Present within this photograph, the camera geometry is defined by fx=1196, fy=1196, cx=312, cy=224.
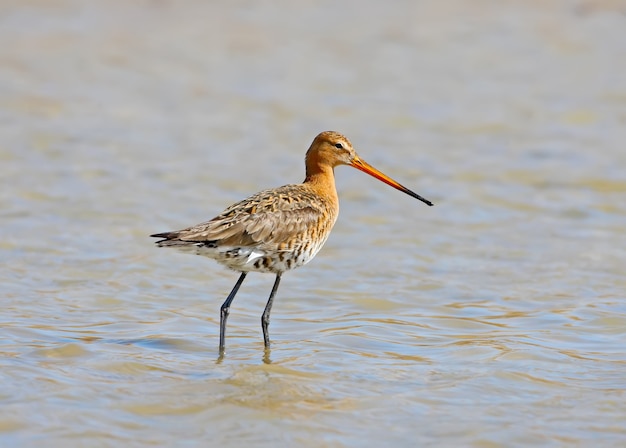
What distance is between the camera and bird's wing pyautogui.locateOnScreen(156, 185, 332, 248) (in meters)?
6.70

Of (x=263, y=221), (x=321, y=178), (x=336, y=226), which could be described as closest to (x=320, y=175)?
(x=321, y=178)

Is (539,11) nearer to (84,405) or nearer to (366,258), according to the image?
(366,258)

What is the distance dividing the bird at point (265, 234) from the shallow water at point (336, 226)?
51 centimetres

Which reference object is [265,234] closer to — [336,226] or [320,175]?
[320,175]

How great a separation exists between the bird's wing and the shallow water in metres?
0.68

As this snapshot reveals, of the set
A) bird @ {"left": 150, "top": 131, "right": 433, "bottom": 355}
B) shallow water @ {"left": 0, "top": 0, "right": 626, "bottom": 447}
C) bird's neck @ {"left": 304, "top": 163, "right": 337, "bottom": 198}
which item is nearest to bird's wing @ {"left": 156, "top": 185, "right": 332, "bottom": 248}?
bird @ {"left": 150, "top": 131, "right": 433, "bottom": 355}

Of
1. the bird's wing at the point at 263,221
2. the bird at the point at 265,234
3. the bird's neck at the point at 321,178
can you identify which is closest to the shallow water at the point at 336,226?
the bird at the point at 265,234

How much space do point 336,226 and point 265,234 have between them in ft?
10.4

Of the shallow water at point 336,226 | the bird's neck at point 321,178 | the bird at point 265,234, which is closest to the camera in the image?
the shallow water at point 336,226

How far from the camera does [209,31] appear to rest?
1480cm

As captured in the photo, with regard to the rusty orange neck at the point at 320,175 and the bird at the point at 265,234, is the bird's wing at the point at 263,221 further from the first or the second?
the rusty orange neck at the point at 320,175

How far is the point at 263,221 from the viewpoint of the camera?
694 centimetres

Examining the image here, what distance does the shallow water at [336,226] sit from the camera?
5949mm

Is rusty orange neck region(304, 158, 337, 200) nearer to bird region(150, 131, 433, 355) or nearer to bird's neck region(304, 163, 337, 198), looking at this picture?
bird's neck region(304, 163, 337, 198)
